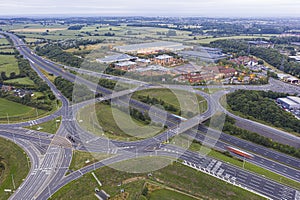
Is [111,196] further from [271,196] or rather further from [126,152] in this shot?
[271,196]

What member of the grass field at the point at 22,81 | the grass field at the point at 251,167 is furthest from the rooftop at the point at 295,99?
the grass field at the point at 22,81

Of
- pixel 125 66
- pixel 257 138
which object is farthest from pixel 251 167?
pixel 125 66

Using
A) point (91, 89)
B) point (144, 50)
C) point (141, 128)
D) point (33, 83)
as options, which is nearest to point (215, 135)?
point (141, 128)

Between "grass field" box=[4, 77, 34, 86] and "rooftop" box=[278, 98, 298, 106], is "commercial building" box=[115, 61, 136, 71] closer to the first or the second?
"grass field" box=[4, 77, 34, 86]

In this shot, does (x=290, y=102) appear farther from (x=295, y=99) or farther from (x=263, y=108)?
(x=263, y=108)

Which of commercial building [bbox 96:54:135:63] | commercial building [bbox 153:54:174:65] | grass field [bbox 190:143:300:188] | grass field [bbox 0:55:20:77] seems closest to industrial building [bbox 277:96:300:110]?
grass field [bbox 190:143:300:188]

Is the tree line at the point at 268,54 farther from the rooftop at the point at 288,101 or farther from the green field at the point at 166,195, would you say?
the green field at the point at 166,195

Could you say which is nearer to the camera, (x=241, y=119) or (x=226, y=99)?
(x=241, y=119)

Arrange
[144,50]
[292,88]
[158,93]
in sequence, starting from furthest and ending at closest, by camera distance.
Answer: [144,50] → [292,88] → [158,93]
